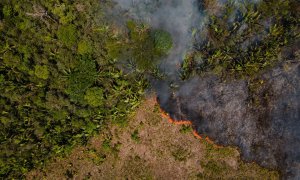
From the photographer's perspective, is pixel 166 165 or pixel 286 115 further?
pixel 166 165

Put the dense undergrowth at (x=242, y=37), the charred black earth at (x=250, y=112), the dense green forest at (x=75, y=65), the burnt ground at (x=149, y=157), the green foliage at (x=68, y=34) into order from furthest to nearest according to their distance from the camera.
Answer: the burnt ground at (x=149, y=157) → the green foliage at (x=68, y=34) → the dense green forest at (x=75, y=65) → the charred black earth at (x=250, y=112) → the dense undergrowth at (x=242, y=37)

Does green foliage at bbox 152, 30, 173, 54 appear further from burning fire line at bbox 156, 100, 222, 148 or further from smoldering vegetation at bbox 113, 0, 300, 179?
burning fire line at bbox 156, 100, 222, 148

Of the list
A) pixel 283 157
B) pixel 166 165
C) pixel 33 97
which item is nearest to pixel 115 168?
pixel 166 165

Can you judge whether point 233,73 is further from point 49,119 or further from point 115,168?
point 49,119

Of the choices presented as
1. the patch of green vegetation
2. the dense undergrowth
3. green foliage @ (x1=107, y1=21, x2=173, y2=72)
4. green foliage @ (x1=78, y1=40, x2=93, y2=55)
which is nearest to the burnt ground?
the patch of green vegetation

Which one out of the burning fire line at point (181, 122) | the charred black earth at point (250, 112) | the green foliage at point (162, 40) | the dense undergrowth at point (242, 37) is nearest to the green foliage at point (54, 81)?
the burning fire line at point (181, 122)

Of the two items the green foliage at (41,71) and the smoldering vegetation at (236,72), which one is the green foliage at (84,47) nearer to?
the green foliage at (41,71)

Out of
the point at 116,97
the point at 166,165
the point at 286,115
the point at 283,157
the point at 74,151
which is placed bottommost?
the point at 74,151
